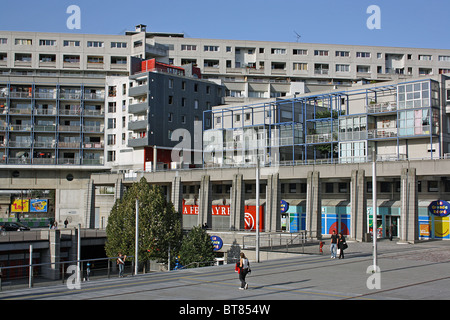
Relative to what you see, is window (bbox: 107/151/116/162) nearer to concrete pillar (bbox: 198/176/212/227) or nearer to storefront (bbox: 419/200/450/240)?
concrete pillar (bbox: 198/176/212/227)

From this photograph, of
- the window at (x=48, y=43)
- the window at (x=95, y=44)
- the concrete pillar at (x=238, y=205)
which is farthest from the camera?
the window at (x=95, y=44)

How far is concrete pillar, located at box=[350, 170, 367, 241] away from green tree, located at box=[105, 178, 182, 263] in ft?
54.3

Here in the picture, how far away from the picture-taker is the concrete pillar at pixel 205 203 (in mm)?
64188

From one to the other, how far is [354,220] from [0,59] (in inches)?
3295

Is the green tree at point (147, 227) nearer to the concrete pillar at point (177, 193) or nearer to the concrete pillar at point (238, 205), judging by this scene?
the concrete pillar at point (238, 205)

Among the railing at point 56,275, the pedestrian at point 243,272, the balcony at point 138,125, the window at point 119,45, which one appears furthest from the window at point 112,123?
the pedestrian at point 243,272

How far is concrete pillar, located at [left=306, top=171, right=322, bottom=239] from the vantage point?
5250 cm

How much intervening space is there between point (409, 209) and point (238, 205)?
20651 mm

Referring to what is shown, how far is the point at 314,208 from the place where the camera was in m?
53.0

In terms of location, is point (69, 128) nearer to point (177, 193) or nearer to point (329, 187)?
point (177, 193)

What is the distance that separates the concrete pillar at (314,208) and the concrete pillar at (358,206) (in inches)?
142

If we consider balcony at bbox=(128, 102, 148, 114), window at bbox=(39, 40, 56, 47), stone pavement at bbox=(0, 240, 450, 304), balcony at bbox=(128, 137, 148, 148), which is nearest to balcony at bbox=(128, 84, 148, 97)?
balcony at bbox=(128, 102, 148, 114)
